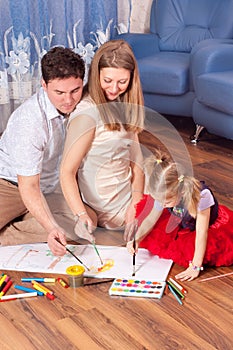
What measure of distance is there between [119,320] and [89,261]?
1.09 ft

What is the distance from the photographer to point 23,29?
339cm

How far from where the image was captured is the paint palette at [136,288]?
1720mm

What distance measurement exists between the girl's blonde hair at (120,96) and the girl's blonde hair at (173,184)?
0.21 meters

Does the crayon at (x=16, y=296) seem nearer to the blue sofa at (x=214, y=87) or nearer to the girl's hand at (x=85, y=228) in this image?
the girl's hand at (x=85, y=228)

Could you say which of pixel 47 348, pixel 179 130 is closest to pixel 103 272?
pixel 47 348

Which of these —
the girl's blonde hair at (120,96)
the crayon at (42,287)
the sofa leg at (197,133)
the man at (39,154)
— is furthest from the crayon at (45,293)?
the sofa leg at (197,133)

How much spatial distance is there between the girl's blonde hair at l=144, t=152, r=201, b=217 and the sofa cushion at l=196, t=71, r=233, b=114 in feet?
3.65

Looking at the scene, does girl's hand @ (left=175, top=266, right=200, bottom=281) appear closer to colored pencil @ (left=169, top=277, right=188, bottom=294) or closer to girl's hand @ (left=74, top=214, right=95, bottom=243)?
colored pencil @ (left=169, top=277, right=188, bottom=294)

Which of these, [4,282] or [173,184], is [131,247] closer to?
[173,184]

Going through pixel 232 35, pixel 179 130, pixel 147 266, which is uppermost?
pixel 232 35

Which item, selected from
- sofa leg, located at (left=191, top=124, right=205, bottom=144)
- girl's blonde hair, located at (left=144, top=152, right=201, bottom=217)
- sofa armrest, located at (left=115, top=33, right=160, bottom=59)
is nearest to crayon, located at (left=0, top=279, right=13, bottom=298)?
girl's blonde hair, located at (left=144, top=152, right=201, bottom=217)

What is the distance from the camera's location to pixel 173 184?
5.80 feet

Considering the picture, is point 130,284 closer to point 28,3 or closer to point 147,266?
point 147,266

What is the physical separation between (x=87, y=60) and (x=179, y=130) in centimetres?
81
